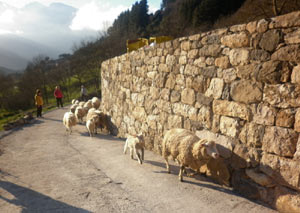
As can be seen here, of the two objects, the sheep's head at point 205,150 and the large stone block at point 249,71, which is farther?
the sheep's head at point 205,150

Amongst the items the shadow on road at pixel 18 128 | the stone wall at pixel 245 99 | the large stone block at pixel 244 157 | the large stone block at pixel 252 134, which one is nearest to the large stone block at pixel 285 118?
the stone wall at pixel 245 99

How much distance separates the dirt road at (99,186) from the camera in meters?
3.46

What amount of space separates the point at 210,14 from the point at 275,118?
2143cm

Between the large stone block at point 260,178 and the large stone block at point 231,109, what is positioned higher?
the large stone block at point 231,109

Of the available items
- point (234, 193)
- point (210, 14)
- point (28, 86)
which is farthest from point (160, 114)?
point (28, 86)

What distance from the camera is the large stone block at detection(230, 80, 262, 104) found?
3286 mm

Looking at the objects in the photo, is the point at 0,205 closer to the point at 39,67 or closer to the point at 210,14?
the point at 210,14

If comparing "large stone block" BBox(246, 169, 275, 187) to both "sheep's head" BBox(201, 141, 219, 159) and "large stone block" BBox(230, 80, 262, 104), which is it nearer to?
"sheep's head" BBox(201, 141, 219, 159)

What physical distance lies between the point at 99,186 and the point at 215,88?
290cm

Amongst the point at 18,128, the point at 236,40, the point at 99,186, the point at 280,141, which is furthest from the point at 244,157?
the point at 18,128

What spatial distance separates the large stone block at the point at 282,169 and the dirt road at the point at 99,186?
0.53 meters

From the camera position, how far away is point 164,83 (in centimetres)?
552

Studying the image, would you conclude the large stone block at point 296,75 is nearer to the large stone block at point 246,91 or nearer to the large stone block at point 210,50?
the large stone block at point 246,91

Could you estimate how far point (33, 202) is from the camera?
371cm
